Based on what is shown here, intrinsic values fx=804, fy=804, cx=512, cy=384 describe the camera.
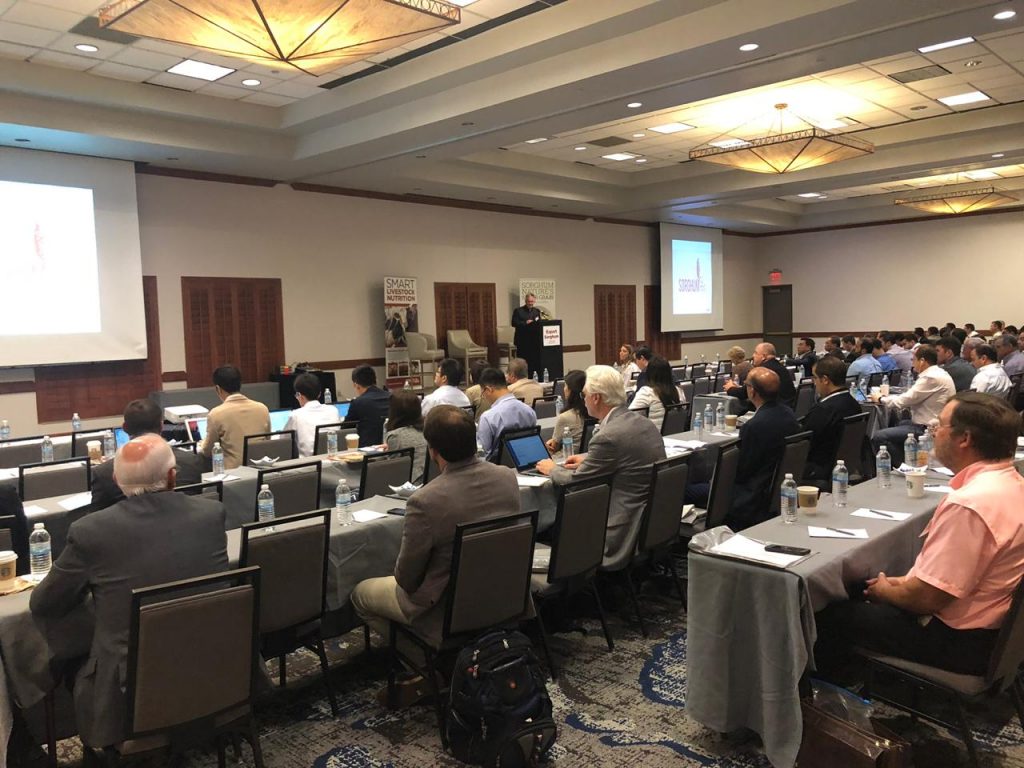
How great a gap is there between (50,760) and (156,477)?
110 cm

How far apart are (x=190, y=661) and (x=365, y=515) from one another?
1.38 meters

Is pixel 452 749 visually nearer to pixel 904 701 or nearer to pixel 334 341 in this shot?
pixel 904 701

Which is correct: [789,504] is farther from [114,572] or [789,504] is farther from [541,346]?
[541,346]

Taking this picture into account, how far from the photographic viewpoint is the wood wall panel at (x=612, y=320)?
17047 millimetres

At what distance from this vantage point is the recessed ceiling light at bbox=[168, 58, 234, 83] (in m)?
7.95

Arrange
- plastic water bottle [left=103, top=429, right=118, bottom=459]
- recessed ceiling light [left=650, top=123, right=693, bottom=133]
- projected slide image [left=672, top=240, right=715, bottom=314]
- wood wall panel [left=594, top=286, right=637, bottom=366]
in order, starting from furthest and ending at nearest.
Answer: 1. projected slide image [left=672, top=240, right=715, bottom=314]
2. wood wall panel [left=594, top=286, right=637, bottom=366]
3. recessed ceiling light [left=650, top=123, right=693, bottom=133]
4. plastic water bottle [left=103, top=429, right=118, bottom=459]

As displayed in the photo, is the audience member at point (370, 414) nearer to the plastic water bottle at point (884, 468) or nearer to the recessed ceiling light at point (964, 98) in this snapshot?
the plastic water bottle at point (884, 468)

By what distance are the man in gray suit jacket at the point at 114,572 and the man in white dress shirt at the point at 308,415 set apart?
3592 mm

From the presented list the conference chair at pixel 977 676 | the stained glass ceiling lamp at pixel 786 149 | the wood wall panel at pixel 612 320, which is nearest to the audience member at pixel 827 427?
the conference chair at pixel 977 676

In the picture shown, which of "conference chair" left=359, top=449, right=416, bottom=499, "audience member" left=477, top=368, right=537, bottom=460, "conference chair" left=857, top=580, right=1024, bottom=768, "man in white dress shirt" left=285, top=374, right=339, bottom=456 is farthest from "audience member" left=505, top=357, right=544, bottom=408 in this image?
"conference chair" left=857, top=580, right=1024, bottom=768

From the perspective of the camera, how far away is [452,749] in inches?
115

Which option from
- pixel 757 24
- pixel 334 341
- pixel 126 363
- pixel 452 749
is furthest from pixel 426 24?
pixel 334 341

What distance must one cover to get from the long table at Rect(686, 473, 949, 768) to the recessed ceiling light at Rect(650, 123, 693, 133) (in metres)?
8.70

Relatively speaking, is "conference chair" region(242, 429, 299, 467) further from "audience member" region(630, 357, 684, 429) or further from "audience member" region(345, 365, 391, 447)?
"audience member" region(630, 357, 684, 429)
